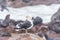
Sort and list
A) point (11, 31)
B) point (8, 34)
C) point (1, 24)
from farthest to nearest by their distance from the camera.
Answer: point (1, 24) → point (11, 31) → point (8, 34)

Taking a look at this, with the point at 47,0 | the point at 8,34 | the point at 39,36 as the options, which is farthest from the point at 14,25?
the point at 47,0

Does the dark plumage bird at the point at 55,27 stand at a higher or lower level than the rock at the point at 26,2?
lower

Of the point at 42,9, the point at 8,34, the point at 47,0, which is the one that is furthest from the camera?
the point at 47,0

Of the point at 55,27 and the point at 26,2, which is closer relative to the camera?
the point at 55,27

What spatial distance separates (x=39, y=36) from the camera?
1669 millimetres

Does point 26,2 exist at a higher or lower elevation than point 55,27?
higher

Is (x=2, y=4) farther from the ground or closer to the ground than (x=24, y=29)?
farther from the ground

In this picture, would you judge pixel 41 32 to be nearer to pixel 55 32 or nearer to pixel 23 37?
pixel 55 32

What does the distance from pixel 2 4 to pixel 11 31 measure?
130 centimetres

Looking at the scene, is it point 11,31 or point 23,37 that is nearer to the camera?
point 23,37

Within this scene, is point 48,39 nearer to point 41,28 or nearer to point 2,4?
point 41,28

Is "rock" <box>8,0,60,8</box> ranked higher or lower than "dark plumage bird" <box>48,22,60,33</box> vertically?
higher

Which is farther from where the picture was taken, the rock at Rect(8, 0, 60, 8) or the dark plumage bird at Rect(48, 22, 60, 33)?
the rock at Rect(8, 0, 60, 8)

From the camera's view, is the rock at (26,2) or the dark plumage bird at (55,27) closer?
the dark plumage bird at (55,27)
